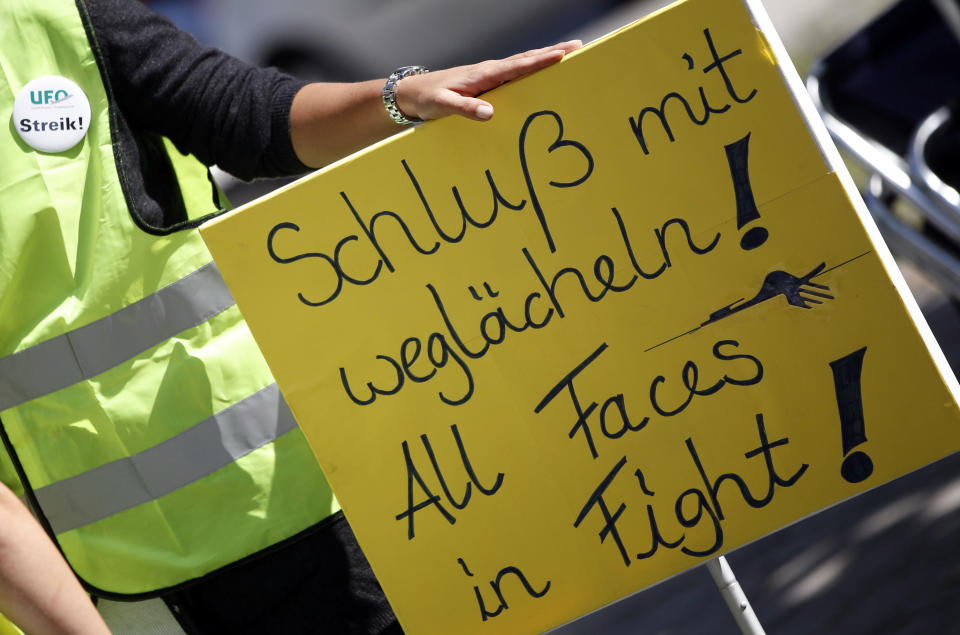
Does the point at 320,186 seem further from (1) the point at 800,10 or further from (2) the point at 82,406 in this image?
(1) the point at 800,10

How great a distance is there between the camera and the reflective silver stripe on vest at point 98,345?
133cm

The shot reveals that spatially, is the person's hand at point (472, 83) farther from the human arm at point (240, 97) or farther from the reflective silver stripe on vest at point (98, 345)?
the reflective silver stripe on vest at point (98, 345)

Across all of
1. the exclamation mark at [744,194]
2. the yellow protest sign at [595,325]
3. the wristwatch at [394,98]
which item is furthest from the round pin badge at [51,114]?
the exclamation mark at [744,194]

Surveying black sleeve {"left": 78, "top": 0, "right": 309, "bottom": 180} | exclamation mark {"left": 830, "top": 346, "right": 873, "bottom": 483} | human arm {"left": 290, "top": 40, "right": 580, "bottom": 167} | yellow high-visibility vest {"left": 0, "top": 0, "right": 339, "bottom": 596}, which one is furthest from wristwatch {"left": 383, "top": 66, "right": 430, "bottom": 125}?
exclamation mark {"left": 830, "top": 346, "right": 873, "bottom": 483}

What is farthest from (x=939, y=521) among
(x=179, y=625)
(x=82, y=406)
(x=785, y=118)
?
(x=82, y=406)

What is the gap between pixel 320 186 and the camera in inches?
53.1

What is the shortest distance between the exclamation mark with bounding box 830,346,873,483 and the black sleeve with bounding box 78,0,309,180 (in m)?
0.81

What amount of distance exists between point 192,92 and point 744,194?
2.48 feet

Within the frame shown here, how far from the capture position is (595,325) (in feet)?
4.50

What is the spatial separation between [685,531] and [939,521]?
1.53m

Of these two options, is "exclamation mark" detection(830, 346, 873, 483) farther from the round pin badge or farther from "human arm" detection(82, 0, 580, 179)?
the round pin badge

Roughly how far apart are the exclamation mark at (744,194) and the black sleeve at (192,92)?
61 cm

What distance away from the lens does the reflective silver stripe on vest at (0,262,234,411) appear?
1334mm

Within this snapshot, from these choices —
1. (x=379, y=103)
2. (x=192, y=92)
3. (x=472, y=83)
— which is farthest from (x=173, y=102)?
(x=472, y=83)
